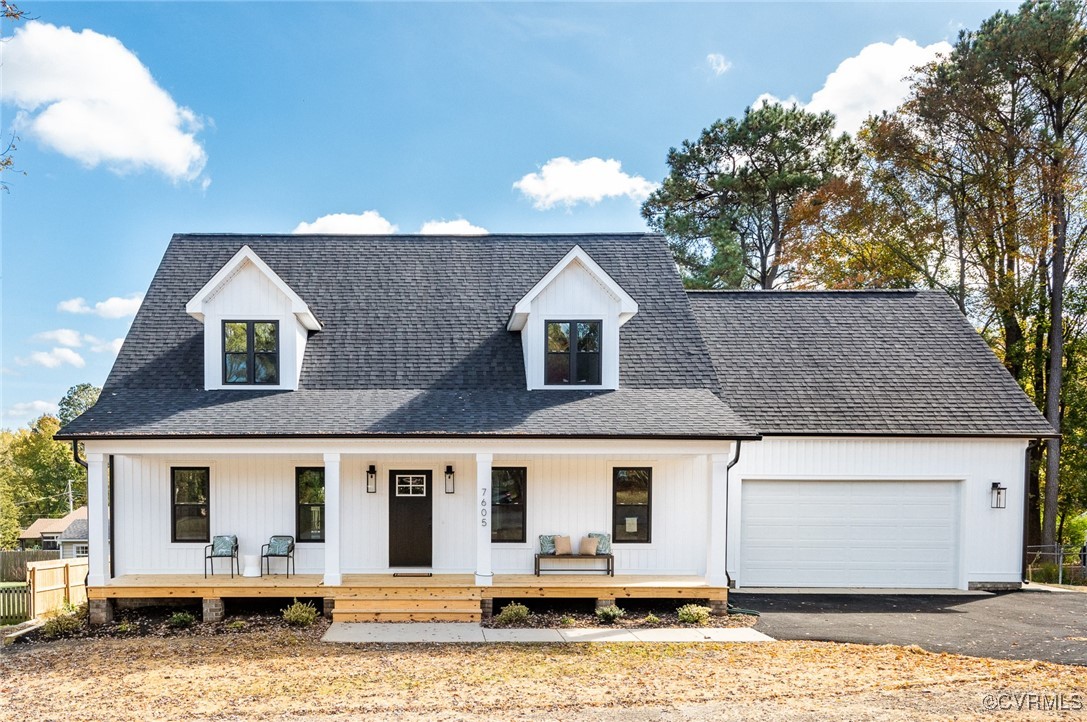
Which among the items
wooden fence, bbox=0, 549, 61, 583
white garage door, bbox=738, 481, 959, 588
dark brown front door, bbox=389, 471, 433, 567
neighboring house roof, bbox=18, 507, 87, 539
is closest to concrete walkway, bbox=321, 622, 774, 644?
dark brown front door, bbox=389, 471, 433, 567

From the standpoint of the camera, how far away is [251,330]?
519 inches

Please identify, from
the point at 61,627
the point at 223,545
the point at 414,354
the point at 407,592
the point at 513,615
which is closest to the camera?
the point at 61,627

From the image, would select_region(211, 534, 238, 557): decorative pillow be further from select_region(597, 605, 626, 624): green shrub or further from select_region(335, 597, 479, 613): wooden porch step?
select_region(597, 605, 626, 624): green shrub

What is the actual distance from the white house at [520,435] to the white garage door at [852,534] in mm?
47

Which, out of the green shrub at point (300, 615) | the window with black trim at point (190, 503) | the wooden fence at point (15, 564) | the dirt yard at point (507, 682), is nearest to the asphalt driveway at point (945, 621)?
the dirt yard at point (507, 682)

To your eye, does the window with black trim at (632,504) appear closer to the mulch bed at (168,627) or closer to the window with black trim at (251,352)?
the mulch bed at (168,627)

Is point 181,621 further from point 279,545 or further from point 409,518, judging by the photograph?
point 409,518

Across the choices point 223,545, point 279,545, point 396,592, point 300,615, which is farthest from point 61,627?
point 396,592

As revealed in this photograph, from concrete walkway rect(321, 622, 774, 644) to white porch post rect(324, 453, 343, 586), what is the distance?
858 mm

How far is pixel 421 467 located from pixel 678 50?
1279cm

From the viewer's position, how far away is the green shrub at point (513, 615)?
1110cm

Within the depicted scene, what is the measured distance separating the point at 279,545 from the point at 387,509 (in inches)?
80.1

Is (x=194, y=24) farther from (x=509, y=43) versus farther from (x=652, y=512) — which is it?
(x=652, y=512)

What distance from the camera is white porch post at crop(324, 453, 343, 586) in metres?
11.3
